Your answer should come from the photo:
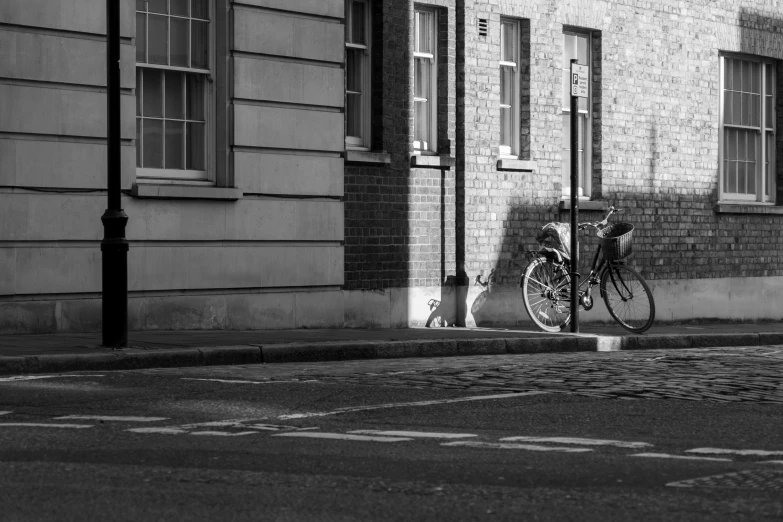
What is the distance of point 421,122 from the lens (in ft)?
61.0

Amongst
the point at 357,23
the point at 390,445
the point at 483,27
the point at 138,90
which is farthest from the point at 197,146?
the point at 390,445

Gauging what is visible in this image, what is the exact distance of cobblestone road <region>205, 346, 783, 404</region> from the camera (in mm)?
10492

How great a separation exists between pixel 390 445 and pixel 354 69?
1102 cm

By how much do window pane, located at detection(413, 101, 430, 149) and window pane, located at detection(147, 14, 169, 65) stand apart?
3.74 metres

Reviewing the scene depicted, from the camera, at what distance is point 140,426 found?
8039 mm

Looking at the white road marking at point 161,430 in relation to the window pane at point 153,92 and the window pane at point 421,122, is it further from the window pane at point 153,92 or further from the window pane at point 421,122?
the window pane at point 421,122

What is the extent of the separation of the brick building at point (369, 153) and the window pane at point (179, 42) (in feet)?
0.07

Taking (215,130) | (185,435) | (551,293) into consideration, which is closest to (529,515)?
(185,435)

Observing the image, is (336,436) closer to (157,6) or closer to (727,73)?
(157,6)

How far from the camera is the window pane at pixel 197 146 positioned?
53.3 feet

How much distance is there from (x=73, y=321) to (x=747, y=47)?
40.5ft

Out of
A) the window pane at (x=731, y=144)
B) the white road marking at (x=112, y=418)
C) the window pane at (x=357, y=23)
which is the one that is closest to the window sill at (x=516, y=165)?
the window pane at (x=357, y=23)

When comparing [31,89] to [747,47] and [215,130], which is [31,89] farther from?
[747,47]

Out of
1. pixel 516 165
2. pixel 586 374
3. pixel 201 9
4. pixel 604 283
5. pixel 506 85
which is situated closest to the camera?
pixel 586 374
